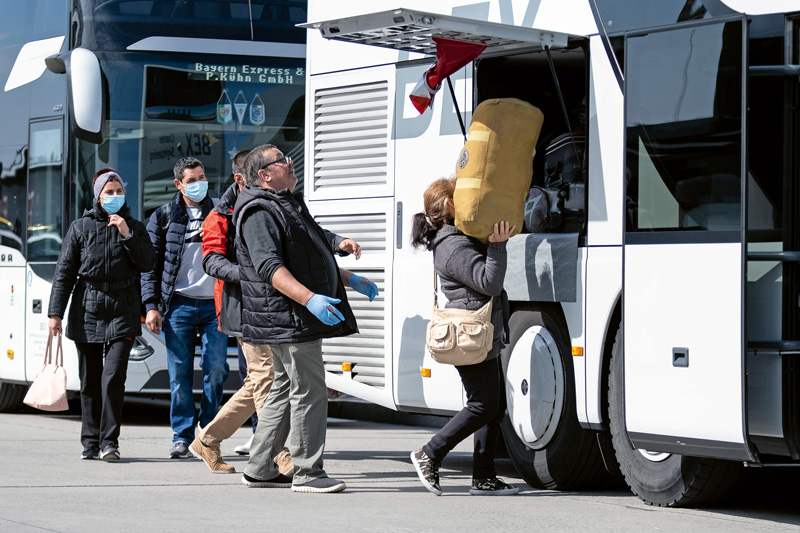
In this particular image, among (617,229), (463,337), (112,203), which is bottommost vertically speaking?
(463,337)

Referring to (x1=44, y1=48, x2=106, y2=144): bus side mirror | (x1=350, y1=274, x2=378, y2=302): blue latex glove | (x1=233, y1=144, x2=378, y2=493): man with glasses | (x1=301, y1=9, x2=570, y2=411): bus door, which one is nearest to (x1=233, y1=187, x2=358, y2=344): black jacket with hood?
(x1=233, y1=144, x2=378, y2=493): man with glasses

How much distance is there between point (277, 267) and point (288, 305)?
8.8 inches

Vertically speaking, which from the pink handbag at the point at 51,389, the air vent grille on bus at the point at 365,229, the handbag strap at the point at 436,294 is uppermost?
the air vent grille on bus at the point at 365,229

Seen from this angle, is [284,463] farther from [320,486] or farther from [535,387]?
[535,387]

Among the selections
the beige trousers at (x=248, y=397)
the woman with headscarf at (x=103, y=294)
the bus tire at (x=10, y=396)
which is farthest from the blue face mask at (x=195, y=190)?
the bus tire at (x=10, y=396)

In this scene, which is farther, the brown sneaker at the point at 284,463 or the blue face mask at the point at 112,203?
the blue face mask at the point at 112,203

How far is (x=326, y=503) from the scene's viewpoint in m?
7.73

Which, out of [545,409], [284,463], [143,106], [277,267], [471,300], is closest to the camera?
[277,267]

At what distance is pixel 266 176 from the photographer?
824 cm

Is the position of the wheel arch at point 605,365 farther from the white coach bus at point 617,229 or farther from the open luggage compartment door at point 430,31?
the open luggage compartment door at point 430,31

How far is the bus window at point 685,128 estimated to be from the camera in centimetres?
694

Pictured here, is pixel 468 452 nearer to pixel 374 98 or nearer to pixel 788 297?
pixel 374 98

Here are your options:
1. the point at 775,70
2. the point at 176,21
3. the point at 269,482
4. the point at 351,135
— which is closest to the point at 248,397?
the point at 269,482

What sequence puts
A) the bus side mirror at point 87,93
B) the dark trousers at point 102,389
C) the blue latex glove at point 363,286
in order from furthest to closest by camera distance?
the bus side mirror at point 87,93 → the dark trousers at point 102,389 → the blue latex glove at point 363,286
